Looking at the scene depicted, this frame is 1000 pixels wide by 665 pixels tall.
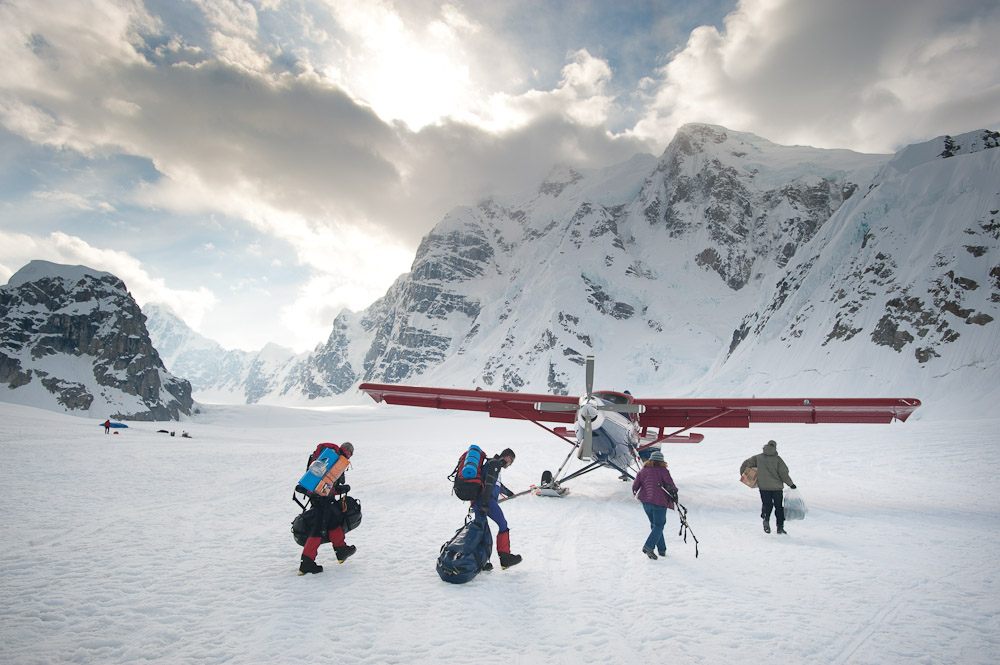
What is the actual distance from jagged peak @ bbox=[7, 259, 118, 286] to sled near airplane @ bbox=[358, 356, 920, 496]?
470 feet

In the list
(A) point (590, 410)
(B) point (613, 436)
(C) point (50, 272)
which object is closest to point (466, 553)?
(A) point (590, 410)

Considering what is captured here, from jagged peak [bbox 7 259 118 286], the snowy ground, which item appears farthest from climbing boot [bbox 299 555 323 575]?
jagged peak [bbox 7 259 118 286]

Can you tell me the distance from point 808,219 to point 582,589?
427 ft

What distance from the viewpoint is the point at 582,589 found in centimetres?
596

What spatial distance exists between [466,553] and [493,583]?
22.1 inches

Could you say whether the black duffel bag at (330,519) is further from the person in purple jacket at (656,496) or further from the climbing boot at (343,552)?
the person in purple jacket at (656,496)

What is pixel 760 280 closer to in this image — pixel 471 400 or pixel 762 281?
pixel 762 281

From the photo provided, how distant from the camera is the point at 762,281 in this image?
108938mm

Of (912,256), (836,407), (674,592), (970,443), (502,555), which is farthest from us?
(912,256)

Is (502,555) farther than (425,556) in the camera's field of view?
No

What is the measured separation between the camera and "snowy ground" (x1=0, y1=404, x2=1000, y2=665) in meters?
4.33

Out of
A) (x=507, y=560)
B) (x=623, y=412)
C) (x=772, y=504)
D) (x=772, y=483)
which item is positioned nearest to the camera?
(x=507, y=560)

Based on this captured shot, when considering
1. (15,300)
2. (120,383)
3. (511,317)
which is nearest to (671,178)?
(511,317)

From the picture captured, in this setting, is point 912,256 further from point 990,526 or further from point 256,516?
point 256,516
